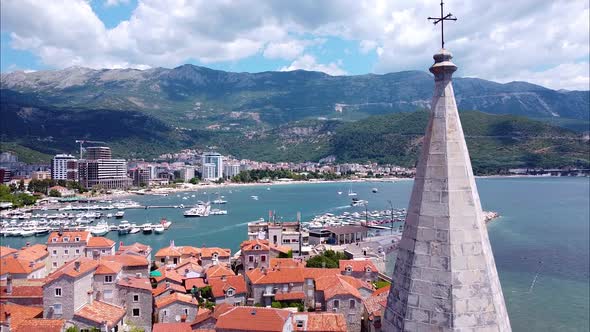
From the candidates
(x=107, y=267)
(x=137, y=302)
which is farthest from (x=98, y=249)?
(x=137, y=302)

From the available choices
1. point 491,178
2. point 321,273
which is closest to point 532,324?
point 321,273

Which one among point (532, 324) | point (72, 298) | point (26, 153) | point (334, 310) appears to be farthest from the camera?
point (26, 153)

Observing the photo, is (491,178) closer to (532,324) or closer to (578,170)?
(578,170)

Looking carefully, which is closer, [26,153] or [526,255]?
[526,255]

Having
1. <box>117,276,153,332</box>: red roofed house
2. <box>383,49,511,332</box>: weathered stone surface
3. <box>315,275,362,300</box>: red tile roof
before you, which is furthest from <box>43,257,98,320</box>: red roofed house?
<box>383,49,511,332</box>: weathered stone surface

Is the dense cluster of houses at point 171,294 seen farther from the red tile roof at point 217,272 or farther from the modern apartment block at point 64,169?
the modern apartment block at point 64,169

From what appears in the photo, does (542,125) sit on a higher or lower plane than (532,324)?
higher

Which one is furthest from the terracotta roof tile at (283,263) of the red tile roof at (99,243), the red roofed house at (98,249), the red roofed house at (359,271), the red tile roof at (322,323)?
the red tile roof at (99,243)
